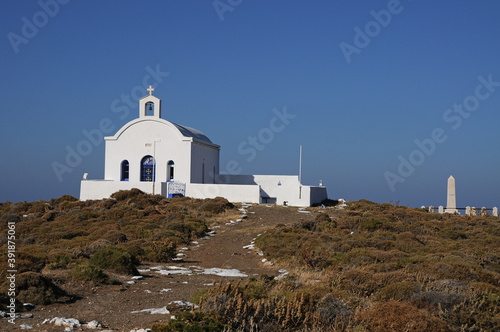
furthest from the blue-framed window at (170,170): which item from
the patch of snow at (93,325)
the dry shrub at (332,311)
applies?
the dry shrub at (332,311)

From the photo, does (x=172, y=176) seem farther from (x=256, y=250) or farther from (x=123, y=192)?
(x=256, y=250)

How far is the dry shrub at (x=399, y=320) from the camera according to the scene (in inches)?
250

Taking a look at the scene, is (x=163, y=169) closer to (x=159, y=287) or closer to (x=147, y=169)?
(x=147, y=169)

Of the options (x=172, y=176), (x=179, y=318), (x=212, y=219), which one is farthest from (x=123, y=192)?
(x=179, y=318)

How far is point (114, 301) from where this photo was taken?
841 centimetres

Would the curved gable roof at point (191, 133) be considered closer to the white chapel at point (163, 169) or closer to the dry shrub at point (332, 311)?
the white chapel at point (163, 169)

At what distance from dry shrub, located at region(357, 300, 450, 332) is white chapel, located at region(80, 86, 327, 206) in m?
23.6

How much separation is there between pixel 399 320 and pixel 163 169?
2752cm

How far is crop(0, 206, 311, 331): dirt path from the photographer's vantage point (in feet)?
22.9

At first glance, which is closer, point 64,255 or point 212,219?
point 64,255

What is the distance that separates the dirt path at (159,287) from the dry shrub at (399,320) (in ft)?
8.11

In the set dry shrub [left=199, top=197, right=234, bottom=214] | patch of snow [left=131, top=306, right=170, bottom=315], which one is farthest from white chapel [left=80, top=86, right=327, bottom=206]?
patch of snow [left=131, top=306, right=170, bottom=315]

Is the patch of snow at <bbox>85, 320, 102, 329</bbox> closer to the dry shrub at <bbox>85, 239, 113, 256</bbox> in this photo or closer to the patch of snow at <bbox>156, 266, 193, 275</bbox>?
the patch of snow at <bbox>156, 266, 193, 275</bbox>

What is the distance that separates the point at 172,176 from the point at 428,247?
2111 cm
